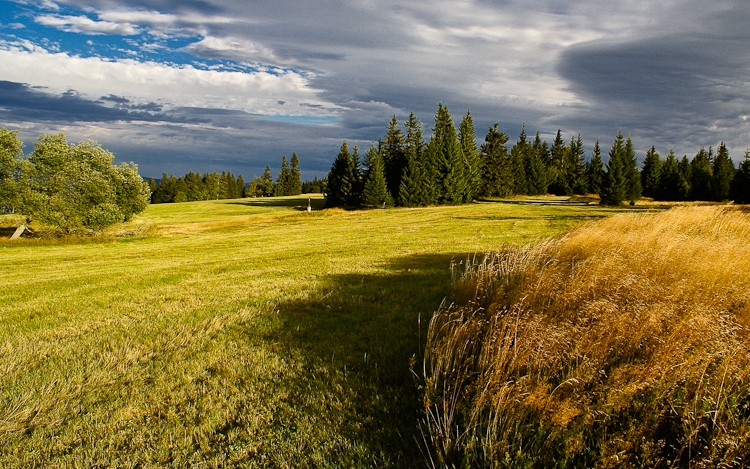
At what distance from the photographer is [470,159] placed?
69125 mm

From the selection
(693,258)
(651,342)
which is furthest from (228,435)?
(693,258)

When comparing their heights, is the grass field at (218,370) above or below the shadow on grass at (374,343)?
below

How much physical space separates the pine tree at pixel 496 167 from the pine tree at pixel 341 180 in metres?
23.3

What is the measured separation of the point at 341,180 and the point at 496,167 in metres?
26.4

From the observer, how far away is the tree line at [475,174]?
191 feet

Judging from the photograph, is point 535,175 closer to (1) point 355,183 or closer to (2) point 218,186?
(1) point 355,183

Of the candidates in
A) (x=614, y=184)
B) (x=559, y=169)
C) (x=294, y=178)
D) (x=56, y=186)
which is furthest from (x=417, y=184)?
(x=294, y=178)

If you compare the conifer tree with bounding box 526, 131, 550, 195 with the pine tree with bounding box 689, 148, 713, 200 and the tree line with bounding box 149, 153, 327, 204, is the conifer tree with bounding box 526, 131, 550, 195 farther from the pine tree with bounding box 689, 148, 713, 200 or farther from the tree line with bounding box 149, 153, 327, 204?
the tree line with bounding box 149, 153, 327, 204

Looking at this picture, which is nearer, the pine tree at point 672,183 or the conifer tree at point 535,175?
the pine tree at point 672,183

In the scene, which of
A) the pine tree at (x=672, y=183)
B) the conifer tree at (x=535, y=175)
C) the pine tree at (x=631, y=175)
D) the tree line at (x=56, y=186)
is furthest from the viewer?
the conifer tree at (x=535, y=175)

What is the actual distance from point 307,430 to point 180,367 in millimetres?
2577

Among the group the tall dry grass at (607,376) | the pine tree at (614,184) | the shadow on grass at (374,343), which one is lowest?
the shadow on grass at (374,343)

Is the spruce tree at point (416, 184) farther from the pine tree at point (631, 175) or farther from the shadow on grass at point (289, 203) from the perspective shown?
the pine tree at point (631, 175)

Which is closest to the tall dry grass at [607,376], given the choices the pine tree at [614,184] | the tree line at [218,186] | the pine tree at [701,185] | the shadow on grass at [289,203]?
the pine tree at [614,184]
